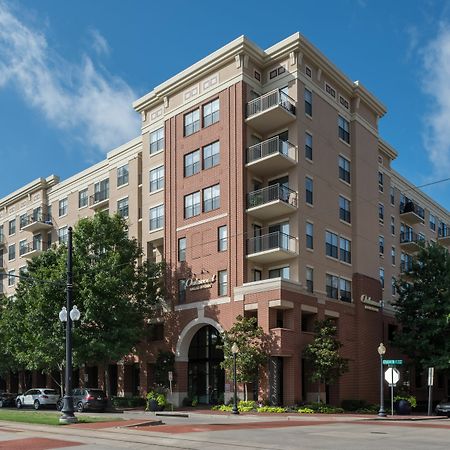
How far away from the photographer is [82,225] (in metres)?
45.1

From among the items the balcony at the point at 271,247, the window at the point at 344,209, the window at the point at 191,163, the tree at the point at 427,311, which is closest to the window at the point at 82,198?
the window at the point at 191,163

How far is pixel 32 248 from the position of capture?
227ft

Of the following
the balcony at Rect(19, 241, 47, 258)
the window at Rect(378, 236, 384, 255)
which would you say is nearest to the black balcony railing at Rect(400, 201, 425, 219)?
the window at Rect(378, 236, 384, 255)

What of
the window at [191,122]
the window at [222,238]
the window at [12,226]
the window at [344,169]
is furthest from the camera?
the window at [12,226]

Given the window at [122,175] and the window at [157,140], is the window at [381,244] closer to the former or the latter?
the window at [157,140]

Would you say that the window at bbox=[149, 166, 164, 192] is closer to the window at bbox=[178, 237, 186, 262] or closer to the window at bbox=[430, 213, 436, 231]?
the window at bbox=[178, 237, 186, 262]

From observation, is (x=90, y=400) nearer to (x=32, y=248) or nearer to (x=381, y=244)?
(x=381, y=244)

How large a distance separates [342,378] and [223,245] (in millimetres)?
11977

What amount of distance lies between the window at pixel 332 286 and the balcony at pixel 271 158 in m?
8.29

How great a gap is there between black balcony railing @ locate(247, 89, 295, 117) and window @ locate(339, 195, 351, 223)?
27.3ft

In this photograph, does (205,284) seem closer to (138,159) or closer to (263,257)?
(263,257)

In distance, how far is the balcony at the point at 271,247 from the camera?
1650 inches

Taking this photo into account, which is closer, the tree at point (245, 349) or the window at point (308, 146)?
the tree at point (245, 349)

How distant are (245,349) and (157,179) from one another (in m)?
18.3
